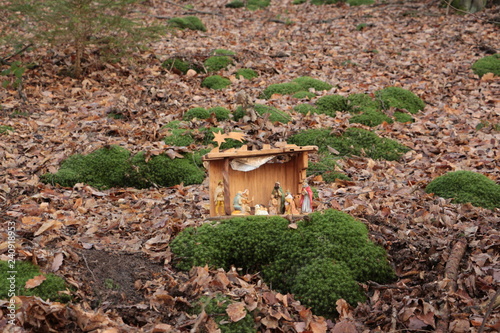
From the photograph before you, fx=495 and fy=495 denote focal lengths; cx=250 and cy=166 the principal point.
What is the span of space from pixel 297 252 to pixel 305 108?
481cm

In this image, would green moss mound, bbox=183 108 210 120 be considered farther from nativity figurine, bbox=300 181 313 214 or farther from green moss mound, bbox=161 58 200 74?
nativity figurine, bbox=300 181 313 214

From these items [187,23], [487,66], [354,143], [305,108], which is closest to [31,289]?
[354,143]

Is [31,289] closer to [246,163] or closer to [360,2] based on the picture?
[246,163]

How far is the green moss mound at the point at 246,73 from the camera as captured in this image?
11.1 m

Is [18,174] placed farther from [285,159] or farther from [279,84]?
[279,84]

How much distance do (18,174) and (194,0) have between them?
42.6 ft

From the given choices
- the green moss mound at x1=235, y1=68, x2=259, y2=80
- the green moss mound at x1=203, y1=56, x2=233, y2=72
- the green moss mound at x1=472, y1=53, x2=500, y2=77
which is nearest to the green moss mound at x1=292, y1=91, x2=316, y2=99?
the green moss mound at x1=235, y1=68, x2=259, y2=80

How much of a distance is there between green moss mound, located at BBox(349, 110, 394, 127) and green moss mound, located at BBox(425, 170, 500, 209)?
8.42 feet

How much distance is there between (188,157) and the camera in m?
7.48

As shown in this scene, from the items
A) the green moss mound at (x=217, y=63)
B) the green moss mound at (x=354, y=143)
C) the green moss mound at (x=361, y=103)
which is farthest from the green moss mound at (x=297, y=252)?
the green moss mound at (x=217, y=63)

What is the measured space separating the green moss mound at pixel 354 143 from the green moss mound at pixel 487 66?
4.32m

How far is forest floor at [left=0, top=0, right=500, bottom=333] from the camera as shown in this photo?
4059mm

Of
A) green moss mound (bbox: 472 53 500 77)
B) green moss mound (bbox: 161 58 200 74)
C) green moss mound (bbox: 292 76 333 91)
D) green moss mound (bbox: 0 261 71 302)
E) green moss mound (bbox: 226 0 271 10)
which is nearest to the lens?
green moss mound (bbox: 0 261 71 302)

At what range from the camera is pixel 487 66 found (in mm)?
11086
